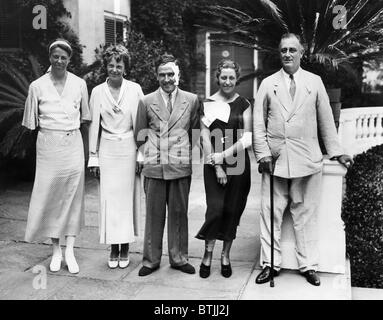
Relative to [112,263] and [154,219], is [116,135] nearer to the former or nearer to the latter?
[154,219]

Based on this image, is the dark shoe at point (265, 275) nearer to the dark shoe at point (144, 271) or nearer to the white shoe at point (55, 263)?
the dark shoe at point (144, 271)

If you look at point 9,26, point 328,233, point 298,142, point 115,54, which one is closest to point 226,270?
point 328,233

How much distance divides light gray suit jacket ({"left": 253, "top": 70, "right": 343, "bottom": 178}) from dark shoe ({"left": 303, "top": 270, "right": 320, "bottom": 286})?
29.9 inches

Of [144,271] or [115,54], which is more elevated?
[115,54]

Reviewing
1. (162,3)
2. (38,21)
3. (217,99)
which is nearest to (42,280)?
(217,99)

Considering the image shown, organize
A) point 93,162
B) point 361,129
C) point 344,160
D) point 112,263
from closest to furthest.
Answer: point 344,160 < point 93,162 < point 112,263 < point 361,129

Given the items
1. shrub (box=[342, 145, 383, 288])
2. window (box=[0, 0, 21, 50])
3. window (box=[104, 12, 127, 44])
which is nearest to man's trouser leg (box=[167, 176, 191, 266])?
shrub (box=[342, 145, 383, 288])

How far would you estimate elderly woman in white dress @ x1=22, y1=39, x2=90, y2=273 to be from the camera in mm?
3941

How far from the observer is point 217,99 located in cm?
381

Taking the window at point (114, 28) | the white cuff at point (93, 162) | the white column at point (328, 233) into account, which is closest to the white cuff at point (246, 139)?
the white column at point (328, 233)

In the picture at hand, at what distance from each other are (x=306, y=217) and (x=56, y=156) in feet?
6.44

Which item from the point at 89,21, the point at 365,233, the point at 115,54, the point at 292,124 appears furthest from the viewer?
the point at 89,21

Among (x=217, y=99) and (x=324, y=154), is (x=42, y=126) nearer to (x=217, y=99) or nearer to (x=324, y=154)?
(x=217, y=99)

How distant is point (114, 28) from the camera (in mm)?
9562
